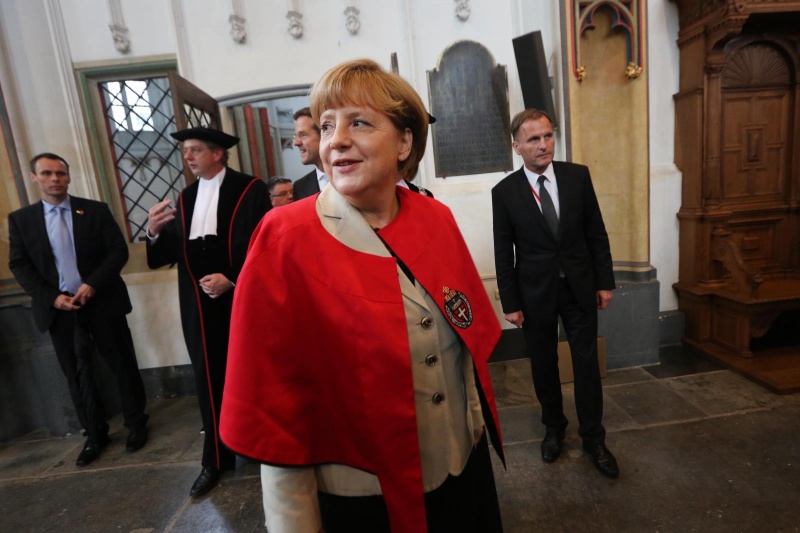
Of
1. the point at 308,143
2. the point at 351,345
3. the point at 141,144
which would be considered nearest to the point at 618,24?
the point at 308,143

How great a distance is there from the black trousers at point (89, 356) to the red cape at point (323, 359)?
2.96 meters

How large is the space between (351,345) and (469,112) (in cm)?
349

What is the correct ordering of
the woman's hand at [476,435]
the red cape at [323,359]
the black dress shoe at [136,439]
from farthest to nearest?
the black dress shoe at [136,439]
the woman's hand at [476,435]
the red cape at [323,359]

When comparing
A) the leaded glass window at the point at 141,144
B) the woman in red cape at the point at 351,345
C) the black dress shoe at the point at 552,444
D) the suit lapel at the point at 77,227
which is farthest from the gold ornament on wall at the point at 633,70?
the suit lapel at the point at 77,227

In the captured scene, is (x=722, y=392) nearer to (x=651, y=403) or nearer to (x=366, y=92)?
(x=651, y=403)

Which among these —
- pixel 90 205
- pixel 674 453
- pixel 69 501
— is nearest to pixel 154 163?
pixel 90 205

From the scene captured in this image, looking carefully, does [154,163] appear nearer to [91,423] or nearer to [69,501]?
[91,423]

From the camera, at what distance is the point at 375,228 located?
43.8 inches

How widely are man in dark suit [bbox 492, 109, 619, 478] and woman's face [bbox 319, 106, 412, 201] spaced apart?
1.60 meters

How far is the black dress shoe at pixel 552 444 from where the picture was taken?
262 centimetres

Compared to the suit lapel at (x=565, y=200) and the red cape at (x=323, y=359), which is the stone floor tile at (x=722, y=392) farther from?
the red cape at (x=323, y=359)

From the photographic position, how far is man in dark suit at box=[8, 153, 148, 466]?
3105 millimetres

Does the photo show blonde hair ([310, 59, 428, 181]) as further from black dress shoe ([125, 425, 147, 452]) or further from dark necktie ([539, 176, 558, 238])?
black dress shoe ([125, 425, 147, 452])

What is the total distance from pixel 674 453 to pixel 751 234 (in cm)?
280
